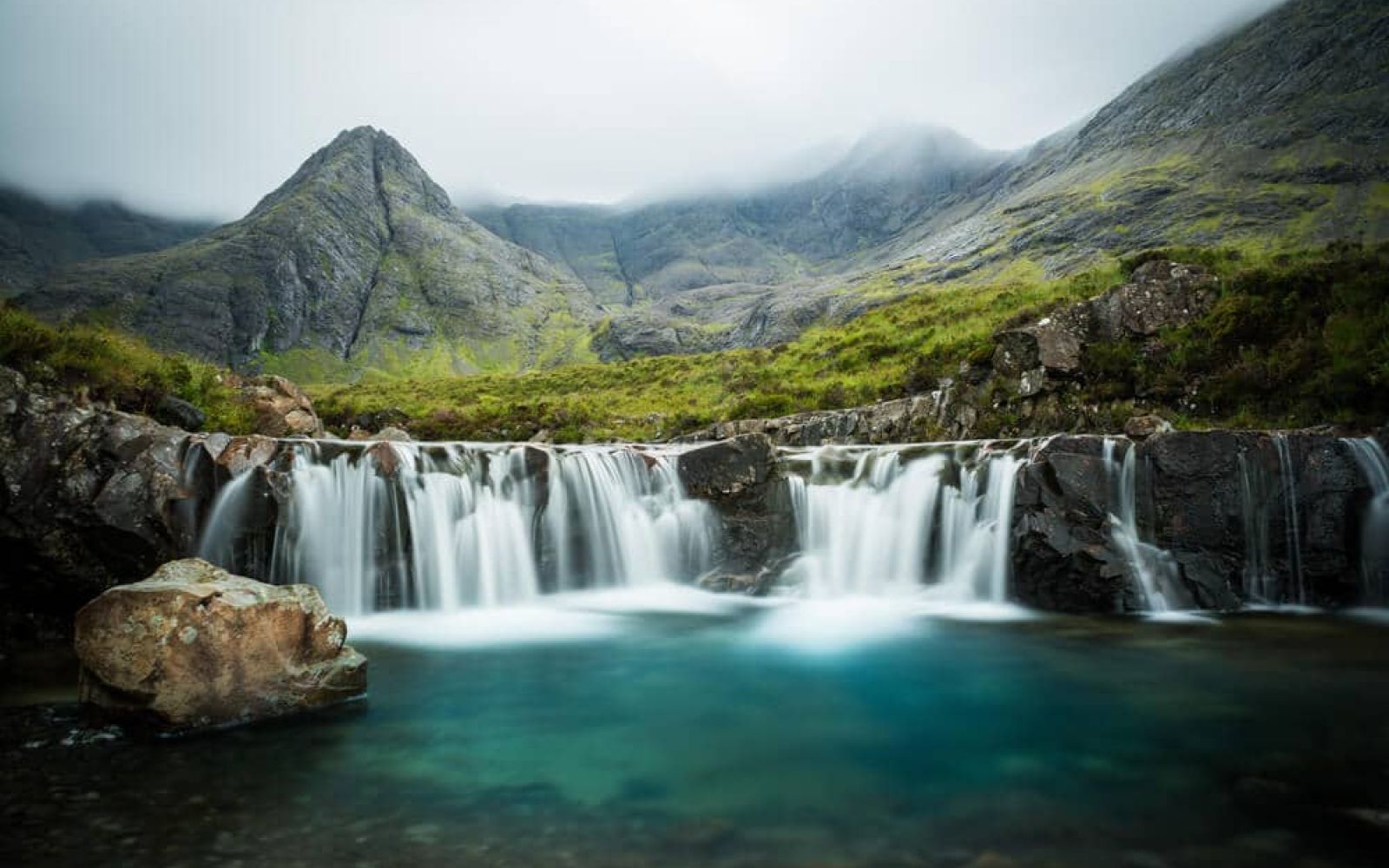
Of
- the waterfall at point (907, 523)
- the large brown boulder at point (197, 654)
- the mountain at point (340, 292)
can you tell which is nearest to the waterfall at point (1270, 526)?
the waterfall at point (907, 523)

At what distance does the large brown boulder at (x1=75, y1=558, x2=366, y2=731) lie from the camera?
697 cm

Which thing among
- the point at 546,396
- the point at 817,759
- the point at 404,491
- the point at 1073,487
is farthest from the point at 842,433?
the point at 546,396

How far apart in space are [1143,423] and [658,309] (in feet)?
495

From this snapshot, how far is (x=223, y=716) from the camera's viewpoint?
285 inches

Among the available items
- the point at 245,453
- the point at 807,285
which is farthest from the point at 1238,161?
the point at 245,453

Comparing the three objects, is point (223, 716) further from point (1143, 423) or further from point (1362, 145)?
point (1362, 145)

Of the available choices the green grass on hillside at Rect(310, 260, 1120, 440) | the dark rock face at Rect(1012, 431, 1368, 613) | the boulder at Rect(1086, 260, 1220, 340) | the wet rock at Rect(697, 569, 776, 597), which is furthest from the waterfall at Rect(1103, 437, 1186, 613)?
the green grass on hillside at Rect(310, 260, 1120, 440)

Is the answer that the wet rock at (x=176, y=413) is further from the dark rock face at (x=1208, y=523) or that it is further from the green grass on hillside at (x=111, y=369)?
the dark rock face at (x=1208, y=523)

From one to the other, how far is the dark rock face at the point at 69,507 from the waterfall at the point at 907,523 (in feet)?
42.0

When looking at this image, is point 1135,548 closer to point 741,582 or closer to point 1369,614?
point 1369,614

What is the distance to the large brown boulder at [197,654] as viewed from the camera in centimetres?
697

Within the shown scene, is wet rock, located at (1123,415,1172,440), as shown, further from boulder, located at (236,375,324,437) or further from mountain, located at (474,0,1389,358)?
mountain, located at (474,0,1389,358)

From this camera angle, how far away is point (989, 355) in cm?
2406

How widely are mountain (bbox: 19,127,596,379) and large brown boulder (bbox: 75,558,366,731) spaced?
118m
